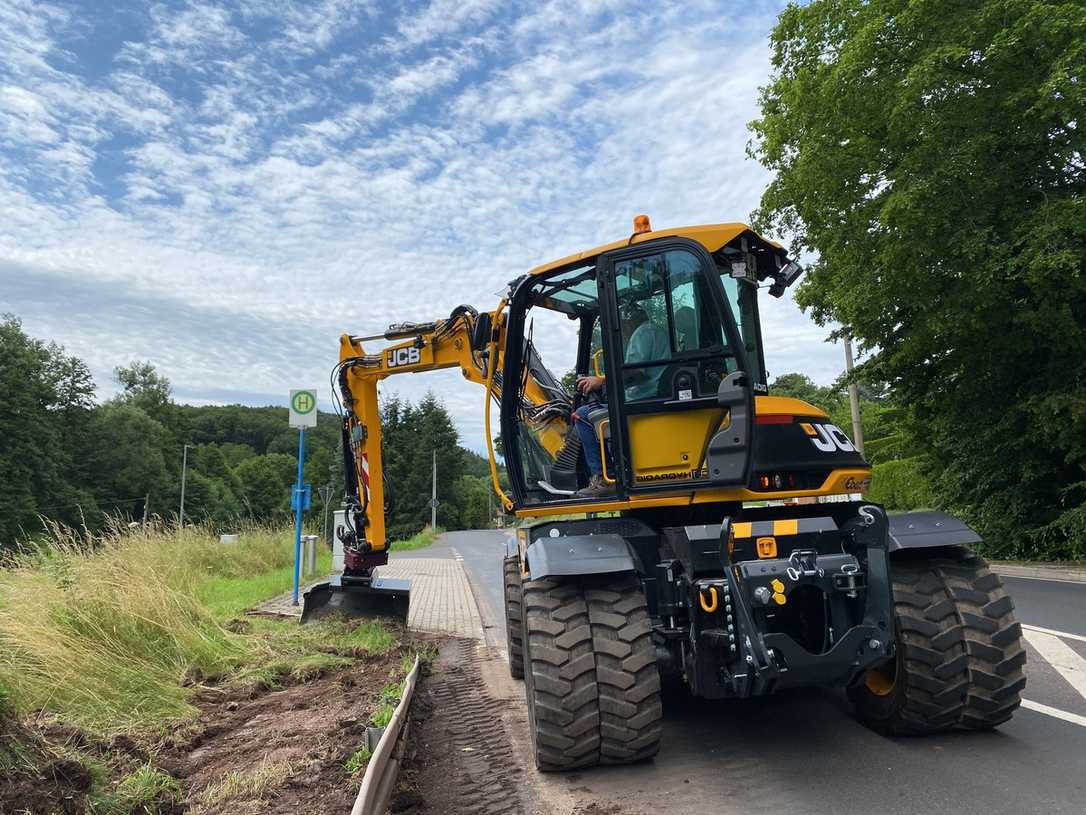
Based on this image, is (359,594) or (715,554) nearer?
(715,554)

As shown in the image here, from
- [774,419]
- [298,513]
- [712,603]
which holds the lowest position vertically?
[712,603]

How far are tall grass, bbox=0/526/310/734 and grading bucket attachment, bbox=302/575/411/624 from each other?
4.97 feet

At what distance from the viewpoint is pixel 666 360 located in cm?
461

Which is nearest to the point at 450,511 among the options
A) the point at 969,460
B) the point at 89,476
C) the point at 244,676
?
the point at 89,476

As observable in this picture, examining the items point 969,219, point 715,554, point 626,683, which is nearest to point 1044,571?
point 969,219

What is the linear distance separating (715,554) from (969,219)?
11.3m

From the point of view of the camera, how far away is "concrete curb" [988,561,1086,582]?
41.5ft

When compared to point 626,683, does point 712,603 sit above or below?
above

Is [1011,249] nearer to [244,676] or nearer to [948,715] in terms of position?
[948,715]

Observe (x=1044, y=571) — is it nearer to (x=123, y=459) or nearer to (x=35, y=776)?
(x=35, y=776)

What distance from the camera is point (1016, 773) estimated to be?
3.80m

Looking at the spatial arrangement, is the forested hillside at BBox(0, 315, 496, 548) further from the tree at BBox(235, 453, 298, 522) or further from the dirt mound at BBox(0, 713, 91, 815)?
the dirt mound at BBox(0, 713, 91, 815)

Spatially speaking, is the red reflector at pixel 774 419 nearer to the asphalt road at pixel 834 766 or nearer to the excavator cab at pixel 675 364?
the excavator cab at pixel 675 364

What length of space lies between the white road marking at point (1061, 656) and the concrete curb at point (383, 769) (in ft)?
14.7
